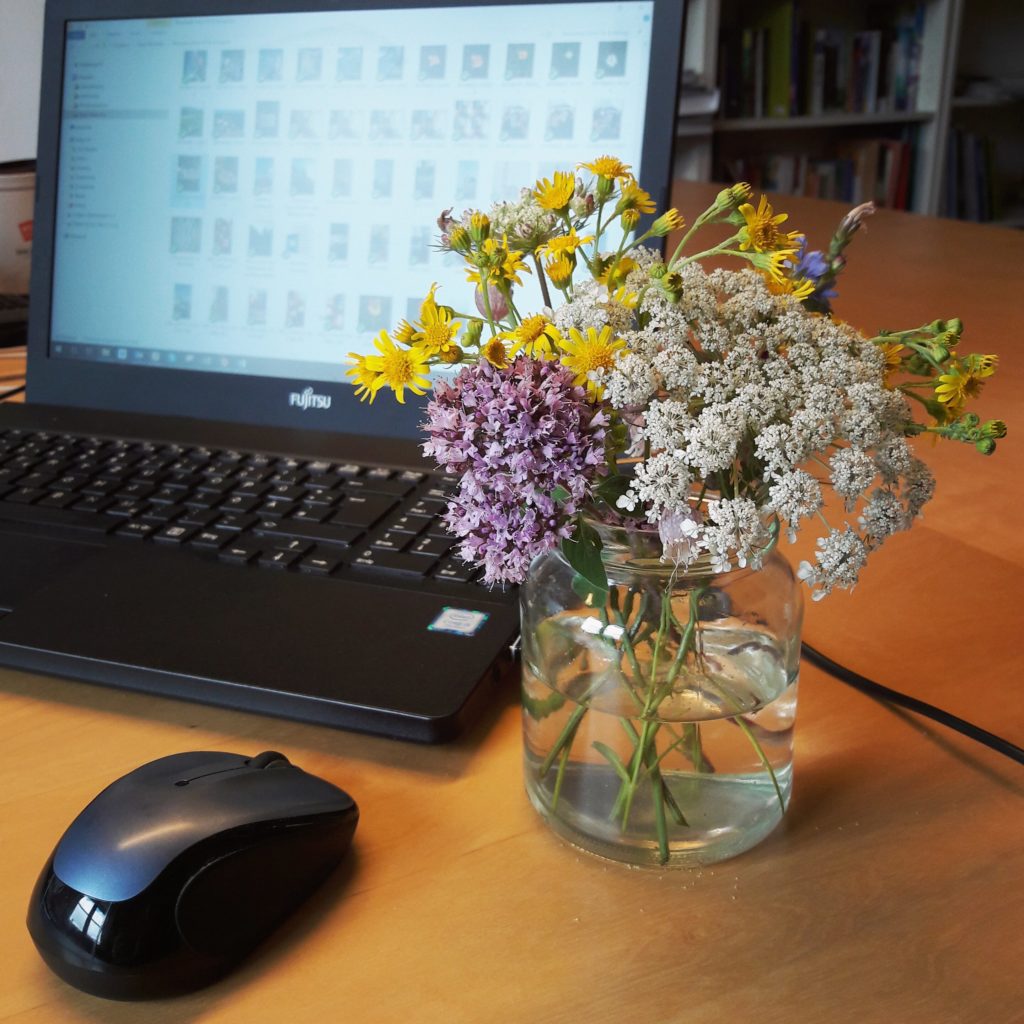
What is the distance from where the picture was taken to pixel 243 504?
65 centimetres

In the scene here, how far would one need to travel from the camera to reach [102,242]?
0.83 m

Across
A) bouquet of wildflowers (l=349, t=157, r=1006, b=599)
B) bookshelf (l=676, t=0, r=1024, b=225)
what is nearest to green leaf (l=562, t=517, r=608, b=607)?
Result: bouquet of wildflowers (l=349, t=157, r=1006, b=599)

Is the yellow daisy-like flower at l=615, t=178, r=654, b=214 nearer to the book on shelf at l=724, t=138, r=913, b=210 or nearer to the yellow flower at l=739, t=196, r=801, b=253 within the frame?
the yellow flower at l=739, t=196, r=801, b=253

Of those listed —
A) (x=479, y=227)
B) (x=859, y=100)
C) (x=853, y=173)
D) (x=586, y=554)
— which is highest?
(x=859, y=100)

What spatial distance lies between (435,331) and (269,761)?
0.58 feet

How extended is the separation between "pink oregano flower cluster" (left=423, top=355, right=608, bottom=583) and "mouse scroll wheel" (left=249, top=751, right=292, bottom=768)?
124 millimetres

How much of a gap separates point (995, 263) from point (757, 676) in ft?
3.92

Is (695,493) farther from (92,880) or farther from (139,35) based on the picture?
(139,35)

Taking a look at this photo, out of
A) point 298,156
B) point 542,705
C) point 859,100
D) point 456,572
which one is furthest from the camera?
point 859,100

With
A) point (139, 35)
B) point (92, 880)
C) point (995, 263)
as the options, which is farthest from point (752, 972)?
point (995, 263)

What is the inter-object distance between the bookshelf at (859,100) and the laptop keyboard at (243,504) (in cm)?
247

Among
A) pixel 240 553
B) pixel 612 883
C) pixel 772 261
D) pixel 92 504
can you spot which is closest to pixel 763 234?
pixel 772 261

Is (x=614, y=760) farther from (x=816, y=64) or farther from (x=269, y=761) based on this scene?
(x=816, y=64)

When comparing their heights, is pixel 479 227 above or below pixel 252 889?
above
